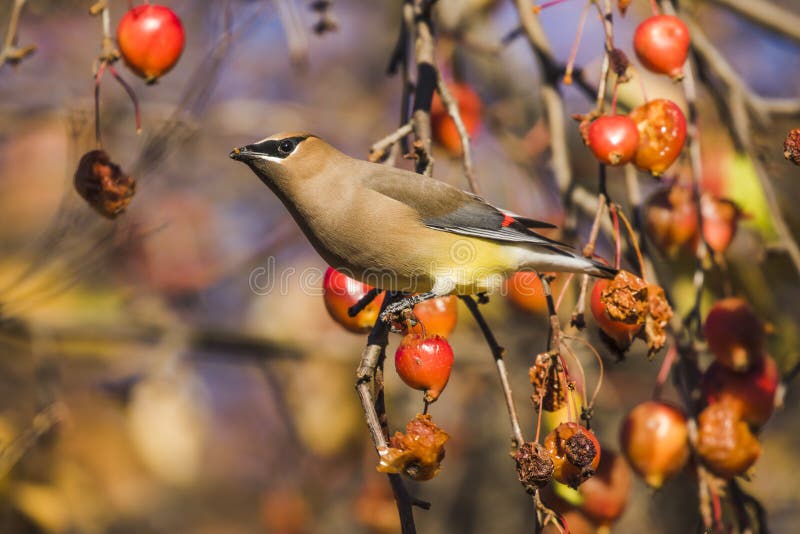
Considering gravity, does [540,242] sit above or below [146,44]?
below

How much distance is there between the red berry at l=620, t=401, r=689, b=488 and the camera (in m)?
2.54

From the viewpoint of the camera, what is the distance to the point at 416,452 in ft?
6.31

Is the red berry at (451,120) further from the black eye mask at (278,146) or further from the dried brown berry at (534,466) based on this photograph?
the dried brown berry at (534,466)

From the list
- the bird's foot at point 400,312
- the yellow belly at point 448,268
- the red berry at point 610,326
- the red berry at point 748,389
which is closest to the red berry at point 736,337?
the red berry at point 748,389

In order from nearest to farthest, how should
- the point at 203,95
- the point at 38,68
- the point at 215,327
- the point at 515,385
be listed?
the point at 203,95 → the point at 215,327 → the point at 515,385 → the point at 38,68

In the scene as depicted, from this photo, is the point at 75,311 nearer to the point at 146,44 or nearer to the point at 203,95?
the point at 203,95

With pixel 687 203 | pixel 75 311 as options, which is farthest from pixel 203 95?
pixel 687 203

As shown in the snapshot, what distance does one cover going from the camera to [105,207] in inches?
95.7

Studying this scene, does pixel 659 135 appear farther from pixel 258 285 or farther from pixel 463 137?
pixel 258 285

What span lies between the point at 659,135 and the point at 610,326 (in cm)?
52

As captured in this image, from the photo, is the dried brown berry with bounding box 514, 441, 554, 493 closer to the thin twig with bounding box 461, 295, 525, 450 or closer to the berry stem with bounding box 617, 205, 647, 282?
the thin twig with bounding box 461, 295, 525, 450

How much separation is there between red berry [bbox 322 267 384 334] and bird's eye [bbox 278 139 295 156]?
1.55ft

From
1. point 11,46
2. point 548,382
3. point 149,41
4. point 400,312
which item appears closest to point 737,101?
point 548,382

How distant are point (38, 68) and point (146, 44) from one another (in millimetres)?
3928
